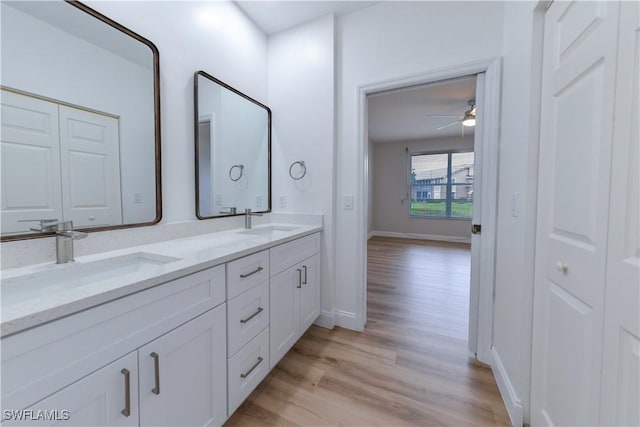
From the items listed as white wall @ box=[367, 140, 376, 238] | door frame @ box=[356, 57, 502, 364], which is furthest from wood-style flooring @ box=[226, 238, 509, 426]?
white wall @ box=[367, 140, 376, 238]

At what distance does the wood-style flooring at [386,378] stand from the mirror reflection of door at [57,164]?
1.26 meters

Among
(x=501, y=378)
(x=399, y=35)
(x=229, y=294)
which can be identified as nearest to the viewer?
(x=229, y=294)

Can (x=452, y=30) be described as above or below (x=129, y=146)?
above

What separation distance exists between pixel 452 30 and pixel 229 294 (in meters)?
2.19

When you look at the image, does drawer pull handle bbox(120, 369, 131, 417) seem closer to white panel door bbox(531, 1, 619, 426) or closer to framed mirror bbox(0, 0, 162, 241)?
framed mirror bbox(0, 0, 162, 241)

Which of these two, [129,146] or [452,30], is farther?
[452,30]

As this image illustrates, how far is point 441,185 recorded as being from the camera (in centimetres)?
622

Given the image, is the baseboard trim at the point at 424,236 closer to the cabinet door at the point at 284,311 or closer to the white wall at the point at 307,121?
the white wall at the point at 307,121

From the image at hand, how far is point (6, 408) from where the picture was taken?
0.55 meters

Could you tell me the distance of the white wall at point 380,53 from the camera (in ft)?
5.39

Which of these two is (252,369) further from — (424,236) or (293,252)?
(424,236)

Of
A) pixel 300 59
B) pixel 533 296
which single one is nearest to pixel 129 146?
pixel 300 59

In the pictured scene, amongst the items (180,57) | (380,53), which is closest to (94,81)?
(180,57)

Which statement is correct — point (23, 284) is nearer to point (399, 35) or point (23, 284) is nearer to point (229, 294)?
point (229, 294)
